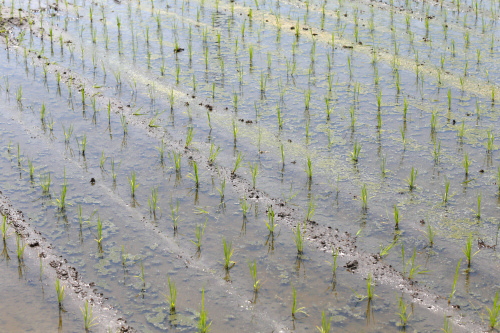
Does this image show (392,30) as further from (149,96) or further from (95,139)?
(95,139)

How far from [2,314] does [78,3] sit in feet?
21.3

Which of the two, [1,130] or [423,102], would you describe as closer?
[1,130]

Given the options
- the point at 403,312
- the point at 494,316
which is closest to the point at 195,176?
the point at 403,312

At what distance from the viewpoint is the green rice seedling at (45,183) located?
4.44m

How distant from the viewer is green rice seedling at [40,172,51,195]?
4.44 m

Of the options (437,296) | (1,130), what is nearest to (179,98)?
(1,130)

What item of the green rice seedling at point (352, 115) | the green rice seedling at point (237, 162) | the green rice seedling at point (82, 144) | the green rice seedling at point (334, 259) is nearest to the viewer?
the green rice seedling at point (334, 259)

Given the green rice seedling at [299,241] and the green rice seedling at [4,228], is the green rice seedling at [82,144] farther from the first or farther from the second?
the green rice seedling at [299,241]

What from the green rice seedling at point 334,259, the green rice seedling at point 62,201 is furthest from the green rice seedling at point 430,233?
the green rice seedling at point 62,201

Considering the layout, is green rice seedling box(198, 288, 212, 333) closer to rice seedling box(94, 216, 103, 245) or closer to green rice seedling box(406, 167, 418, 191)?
rice seedling box(94, 216, 103, 245)

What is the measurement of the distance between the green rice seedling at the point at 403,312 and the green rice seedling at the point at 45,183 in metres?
2.56

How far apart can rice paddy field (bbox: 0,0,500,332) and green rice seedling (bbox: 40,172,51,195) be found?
0.02 metres

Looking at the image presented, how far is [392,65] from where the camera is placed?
6.52 m

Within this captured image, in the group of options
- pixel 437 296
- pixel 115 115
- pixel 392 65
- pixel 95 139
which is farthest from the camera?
pixel 392 65
